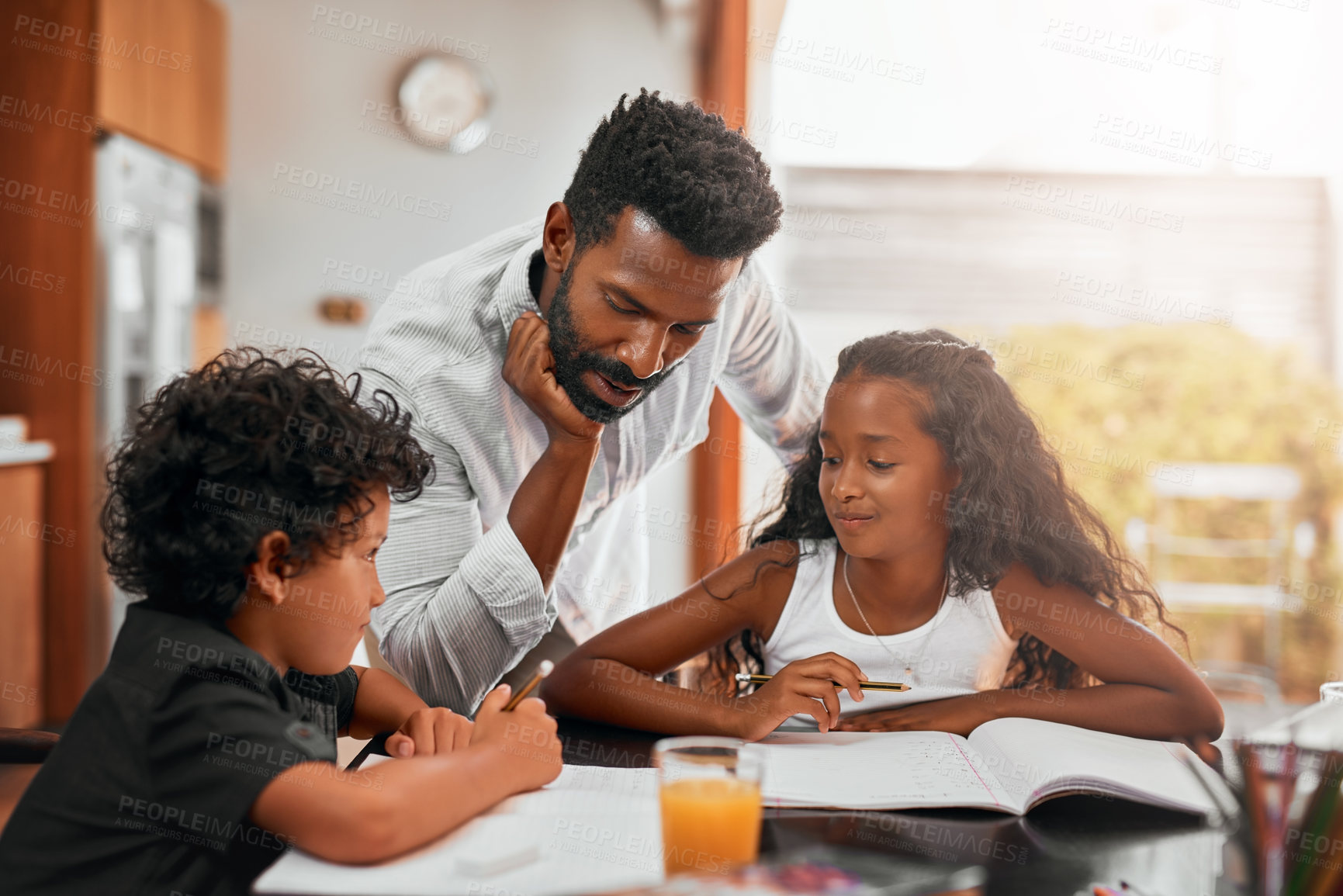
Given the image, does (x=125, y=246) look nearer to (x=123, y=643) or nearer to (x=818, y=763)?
(x=123, y=643)

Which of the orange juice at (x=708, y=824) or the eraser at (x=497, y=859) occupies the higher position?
the orange juice at (x=708, y=824)

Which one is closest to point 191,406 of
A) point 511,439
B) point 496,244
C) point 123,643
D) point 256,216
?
point 123,643

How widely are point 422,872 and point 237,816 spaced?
0.45ft

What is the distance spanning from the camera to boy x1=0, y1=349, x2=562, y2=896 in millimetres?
709

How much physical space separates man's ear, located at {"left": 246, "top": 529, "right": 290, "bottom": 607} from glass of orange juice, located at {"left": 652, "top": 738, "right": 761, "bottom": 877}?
14.2 inches

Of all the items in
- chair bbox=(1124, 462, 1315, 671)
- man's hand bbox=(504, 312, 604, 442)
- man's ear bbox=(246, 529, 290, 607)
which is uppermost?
man's hand bbox=(504, 312, 604, 442)

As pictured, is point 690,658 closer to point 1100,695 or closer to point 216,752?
point 1100,695

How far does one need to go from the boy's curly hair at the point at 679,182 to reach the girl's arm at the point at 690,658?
40cm

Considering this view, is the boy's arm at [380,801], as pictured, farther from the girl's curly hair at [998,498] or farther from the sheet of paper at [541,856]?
the girl's curly hair at [998,498]

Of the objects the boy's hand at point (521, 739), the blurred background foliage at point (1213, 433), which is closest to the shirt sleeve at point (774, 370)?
the boy's hand at point (521, 739)

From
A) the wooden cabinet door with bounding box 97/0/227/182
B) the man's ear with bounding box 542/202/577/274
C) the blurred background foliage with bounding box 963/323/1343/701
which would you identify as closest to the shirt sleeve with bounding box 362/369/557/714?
the man's ear with bounding box 542/202/577/274

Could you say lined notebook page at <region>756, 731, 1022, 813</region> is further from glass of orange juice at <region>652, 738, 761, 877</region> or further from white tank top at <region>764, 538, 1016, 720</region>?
white tank top at <region>764, 538, 1016, 720</region>

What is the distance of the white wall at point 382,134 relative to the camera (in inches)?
131

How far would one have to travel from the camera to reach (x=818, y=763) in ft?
3.00
